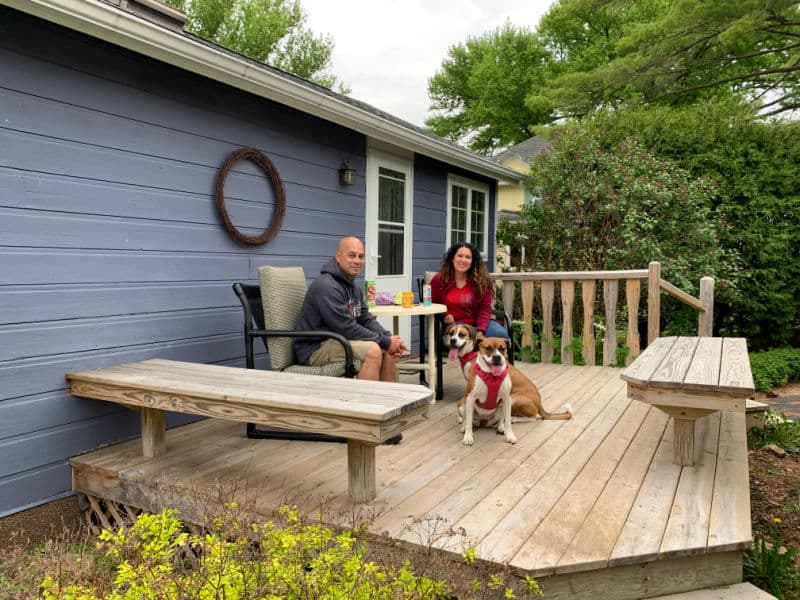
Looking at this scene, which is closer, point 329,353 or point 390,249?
point 329,353

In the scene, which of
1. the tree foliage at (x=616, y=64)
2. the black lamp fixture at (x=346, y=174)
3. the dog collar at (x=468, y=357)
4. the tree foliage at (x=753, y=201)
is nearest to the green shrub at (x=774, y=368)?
the tree foliage at (x=753, y=201)

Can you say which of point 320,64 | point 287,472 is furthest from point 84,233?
point 320,64

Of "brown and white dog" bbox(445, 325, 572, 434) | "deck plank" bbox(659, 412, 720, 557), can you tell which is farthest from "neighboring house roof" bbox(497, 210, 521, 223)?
"deck plank" bbox(659, 412, 720, 557)

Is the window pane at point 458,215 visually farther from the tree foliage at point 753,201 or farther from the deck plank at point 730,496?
the deck plank at point 730,496

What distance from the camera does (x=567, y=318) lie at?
216 inches

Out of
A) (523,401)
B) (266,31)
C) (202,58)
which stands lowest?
(523,401)

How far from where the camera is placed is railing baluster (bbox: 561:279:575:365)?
543cm

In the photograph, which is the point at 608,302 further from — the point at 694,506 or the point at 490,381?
the point at 694,506

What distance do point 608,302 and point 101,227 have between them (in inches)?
167

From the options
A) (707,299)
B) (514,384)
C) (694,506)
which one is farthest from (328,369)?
(707,299)

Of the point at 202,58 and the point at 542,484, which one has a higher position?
the point at 202,58

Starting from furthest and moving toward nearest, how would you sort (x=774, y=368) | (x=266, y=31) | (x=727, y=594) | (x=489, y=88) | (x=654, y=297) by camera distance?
(x=489, y=88), (x=266, y=31), (x=774, y=368), (x=654, y=297), (x=727, y=594)

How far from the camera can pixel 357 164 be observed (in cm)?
505

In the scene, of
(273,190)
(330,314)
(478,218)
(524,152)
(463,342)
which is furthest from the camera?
(524,152)
